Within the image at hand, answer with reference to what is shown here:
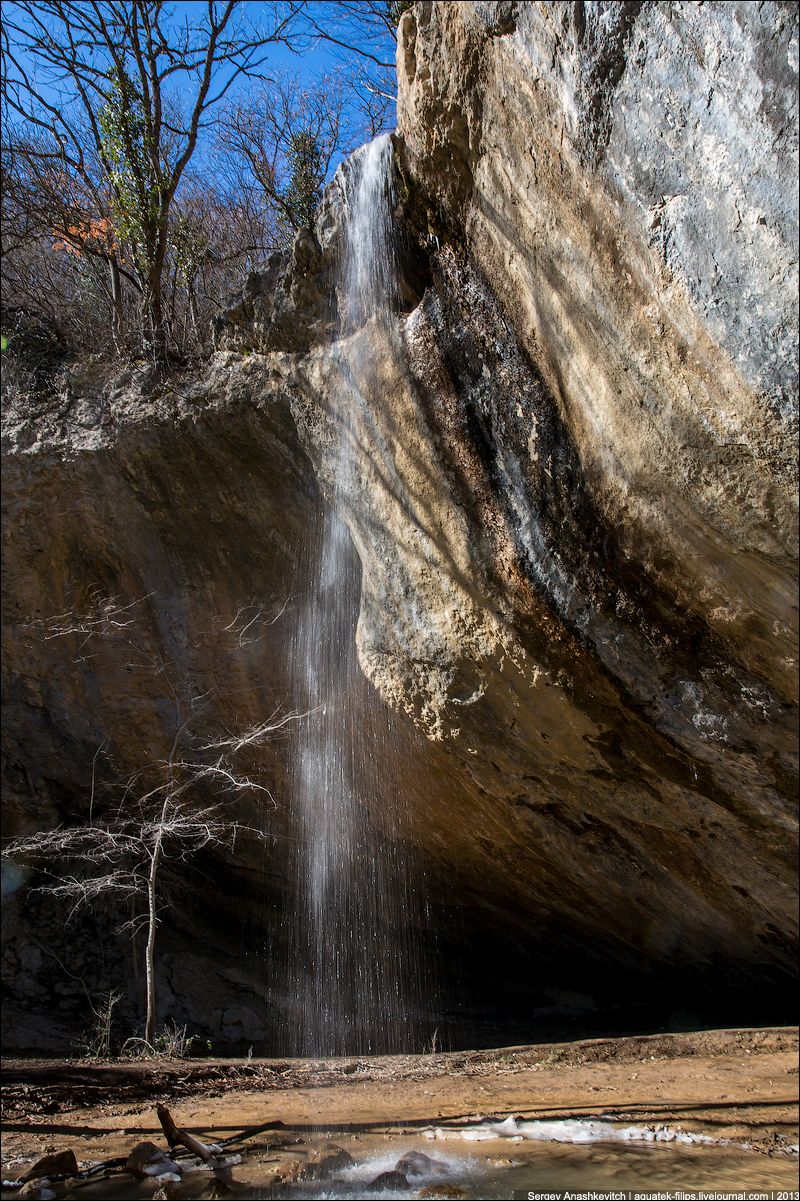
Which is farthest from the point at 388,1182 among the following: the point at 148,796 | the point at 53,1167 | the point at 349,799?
the point at 148,796

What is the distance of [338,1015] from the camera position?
8.16 metres

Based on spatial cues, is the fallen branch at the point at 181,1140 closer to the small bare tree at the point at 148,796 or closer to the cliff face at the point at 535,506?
the cliff face at the point at 535,506

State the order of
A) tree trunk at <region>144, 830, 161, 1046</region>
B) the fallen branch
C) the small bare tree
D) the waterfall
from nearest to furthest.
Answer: the fallen branch, the waterfall, tree trunk at <region>144, 830, 161, 1046</region>, the small bare tree

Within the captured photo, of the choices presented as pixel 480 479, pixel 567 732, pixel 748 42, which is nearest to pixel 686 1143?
pixel 567 732

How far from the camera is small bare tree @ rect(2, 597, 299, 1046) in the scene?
7.27 m

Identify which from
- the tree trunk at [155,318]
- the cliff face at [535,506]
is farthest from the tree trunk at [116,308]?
the cliff face at [535,506]

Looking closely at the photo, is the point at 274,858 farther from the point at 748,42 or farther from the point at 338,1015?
the point at 748,42

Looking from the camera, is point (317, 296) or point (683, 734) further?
point (317, 296)

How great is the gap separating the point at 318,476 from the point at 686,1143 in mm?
4694

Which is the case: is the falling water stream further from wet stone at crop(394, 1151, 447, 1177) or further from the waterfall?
wet stone at crop(394, 1151, 447, 1177)

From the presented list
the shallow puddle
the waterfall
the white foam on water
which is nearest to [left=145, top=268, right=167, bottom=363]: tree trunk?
the waterfall

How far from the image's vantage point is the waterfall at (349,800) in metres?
5.45

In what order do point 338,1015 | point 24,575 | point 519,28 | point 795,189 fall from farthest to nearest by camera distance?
point 338,1015 → point 24,575 → point 519,28 → point 795,189

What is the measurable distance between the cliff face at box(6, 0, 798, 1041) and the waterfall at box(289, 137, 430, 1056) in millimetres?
165
